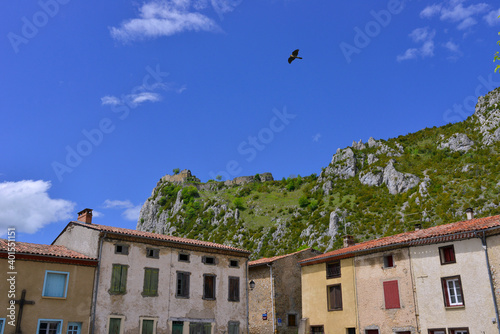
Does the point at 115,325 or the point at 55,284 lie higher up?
the point at 55,284

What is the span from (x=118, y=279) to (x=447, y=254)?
2042 cm

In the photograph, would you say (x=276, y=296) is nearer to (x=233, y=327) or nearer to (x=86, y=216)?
(x=233, y=327)

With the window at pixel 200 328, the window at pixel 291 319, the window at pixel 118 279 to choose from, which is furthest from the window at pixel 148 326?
the window at pixel 291 319

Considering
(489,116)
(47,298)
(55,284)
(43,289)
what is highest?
(489,116)

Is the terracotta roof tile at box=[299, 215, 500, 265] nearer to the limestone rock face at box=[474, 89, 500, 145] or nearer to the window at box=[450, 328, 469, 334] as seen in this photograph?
the window at box=[450, 328, 469, 334]

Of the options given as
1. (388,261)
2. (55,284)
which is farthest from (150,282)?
(388,261)

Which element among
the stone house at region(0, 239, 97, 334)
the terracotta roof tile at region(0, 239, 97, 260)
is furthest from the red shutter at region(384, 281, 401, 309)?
the terracotta roof tile at region(0, 239, 97, 260)

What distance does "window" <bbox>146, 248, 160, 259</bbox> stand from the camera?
2990 cm

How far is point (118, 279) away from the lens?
1099 inches

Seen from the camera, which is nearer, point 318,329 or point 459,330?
point 459,330

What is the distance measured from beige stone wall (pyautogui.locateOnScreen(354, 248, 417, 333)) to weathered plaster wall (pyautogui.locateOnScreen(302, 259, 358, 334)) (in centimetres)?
73

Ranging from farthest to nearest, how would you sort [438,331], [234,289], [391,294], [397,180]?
[397,180]
[234,289]
[391,294]
[438,331]

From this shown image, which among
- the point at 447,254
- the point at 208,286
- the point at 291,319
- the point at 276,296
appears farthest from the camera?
the point at 291,319

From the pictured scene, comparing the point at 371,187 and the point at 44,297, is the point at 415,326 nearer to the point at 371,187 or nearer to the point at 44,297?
the point at 44,297
